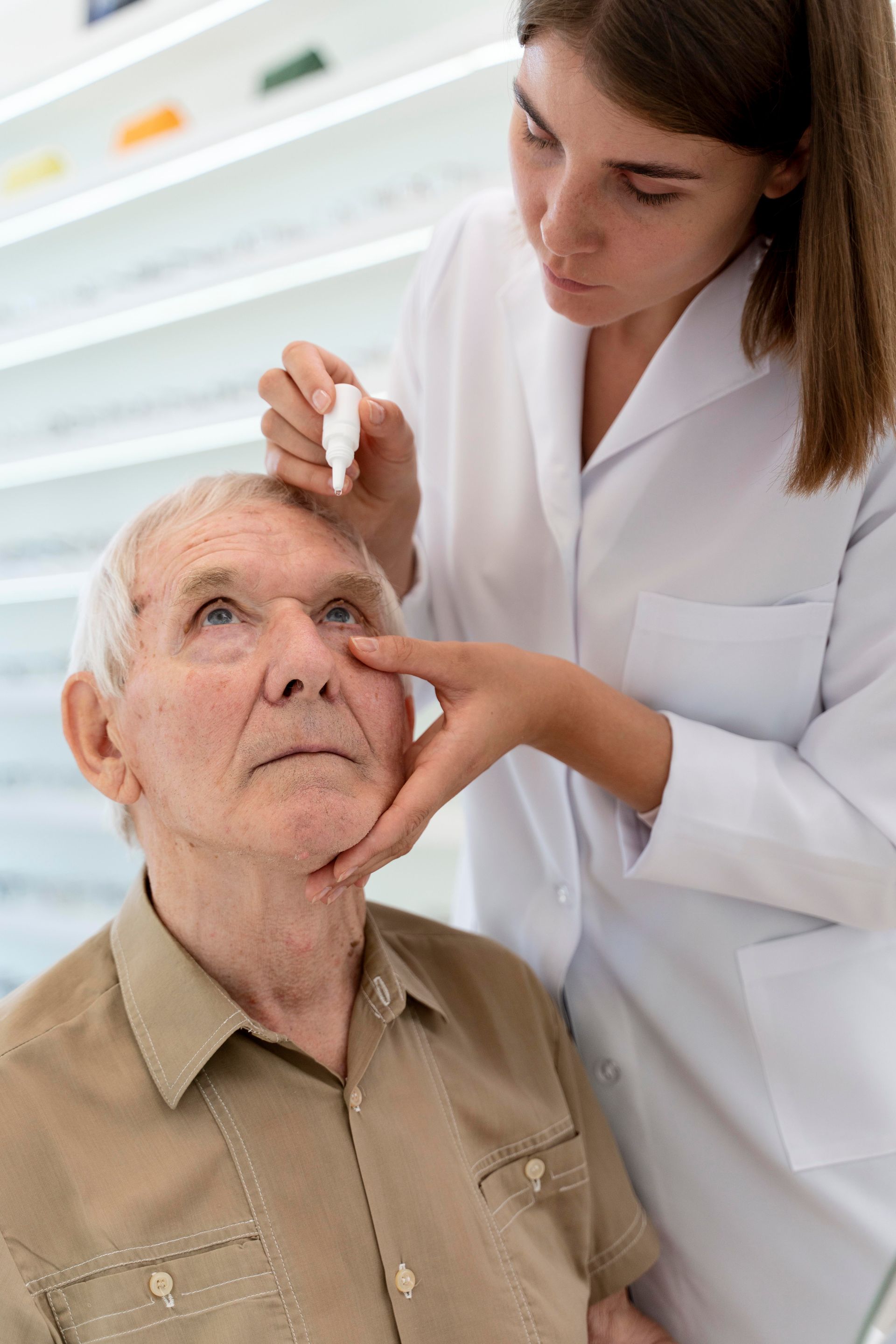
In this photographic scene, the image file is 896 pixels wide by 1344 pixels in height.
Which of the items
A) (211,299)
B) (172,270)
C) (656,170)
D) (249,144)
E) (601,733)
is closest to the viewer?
(656,170)

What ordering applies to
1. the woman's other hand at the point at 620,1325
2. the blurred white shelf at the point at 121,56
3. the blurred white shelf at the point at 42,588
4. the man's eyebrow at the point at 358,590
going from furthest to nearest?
the blurred white shelf at the point at 42,588
the blurred white shelf at the point at 121,56
the woman's other hand at the point at 620,1325
the man's eyebrow at the point at 358,590

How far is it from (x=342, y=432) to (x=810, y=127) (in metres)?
0.53

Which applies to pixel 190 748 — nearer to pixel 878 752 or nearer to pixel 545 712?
pixel 545 712

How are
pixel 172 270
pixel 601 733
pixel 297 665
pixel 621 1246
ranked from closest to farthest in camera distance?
pixel 297 665
pixel 601 733
pixel 621 1246
pixel 172 270

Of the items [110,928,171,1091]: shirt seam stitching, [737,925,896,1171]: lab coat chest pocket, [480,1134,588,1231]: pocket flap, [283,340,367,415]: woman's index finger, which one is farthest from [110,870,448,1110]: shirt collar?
[283,340,367,415]: woman's index finger

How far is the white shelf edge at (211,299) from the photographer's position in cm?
216

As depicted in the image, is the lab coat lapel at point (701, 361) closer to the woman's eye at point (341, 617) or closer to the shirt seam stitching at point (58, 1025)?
the woman's eye at point (341, 617)

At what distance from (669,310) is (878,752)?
593 mm

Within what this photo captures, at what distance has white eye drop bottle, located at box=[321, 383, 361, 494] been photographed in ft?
3.50

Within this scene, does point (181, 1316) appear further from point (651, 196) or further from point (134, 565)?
point (651, 196)

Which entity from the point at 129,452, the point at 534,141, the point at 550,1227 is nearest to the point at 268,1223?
the point at 550,1227

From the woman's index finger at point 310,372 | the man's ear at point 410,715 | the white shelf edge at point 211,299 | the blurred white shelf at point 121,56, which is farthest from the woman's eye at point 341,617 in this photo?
the blurred white shelf at point 121,56

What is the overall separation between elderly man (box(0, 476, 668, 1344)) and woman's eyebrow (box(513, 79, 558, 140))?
1.58ft

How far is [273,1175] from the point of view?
1.02 metres
